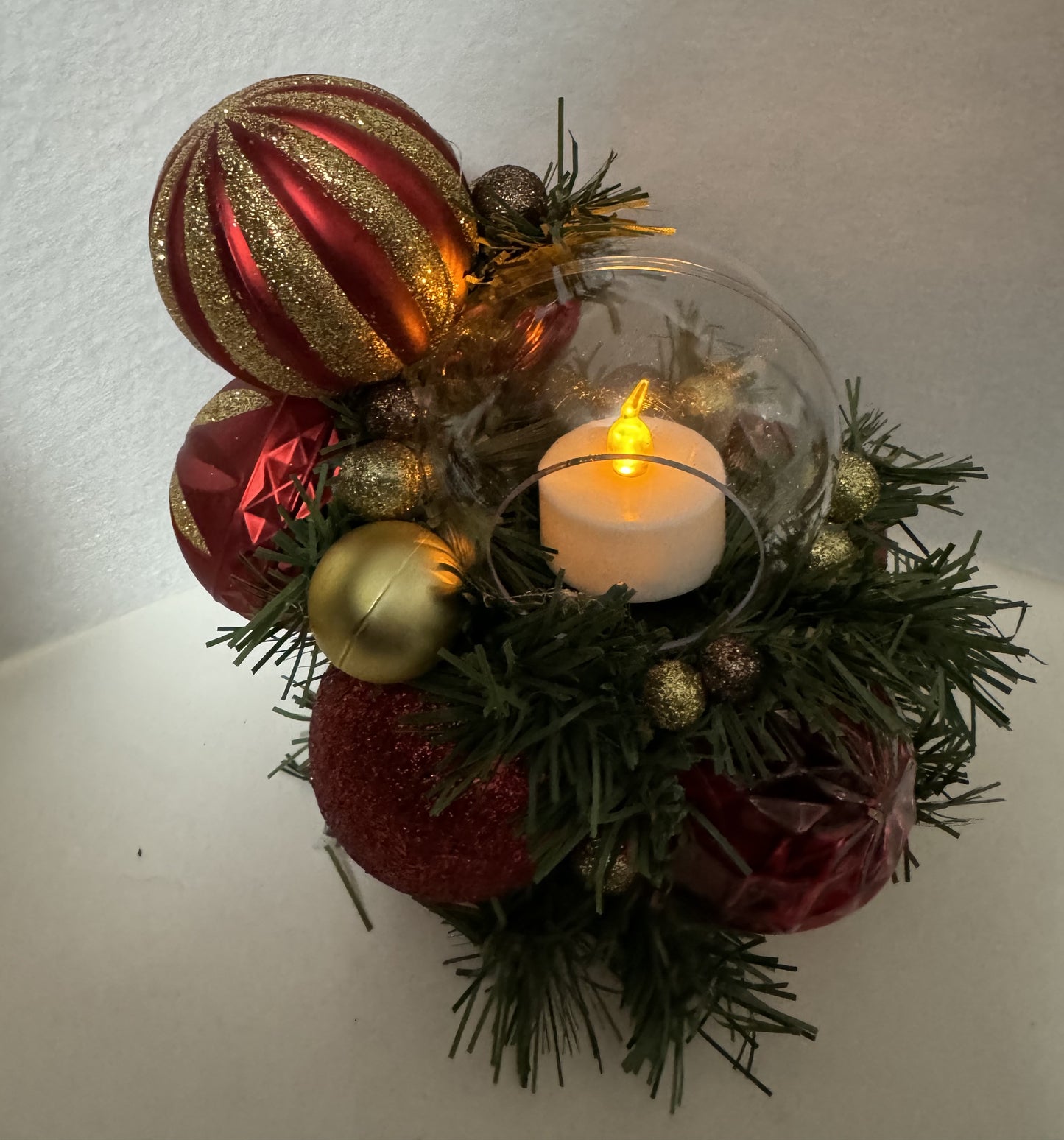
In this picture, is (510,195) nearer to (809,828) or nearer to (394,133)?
(394,133)

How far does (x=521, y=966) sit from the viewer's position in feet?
1.71

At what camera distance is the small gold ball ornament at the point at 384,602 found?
17.1 inches

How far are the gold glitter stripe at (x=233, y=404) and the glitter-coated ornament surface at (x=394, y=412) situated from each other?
47mm

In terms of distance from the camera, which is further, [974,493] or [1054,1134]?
[974,493]

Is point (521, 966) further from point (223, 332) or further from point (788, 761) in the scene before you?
point (223, 332)

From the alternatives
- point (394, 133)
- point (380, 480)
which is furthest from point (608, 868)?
point (394, 133)

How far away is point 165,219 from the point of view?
43 cm

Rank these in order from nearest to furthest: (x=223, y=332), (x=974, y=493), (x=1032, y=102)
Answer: (x=223, y=332)
(x=1032, y=102)
(x=974, y=493)

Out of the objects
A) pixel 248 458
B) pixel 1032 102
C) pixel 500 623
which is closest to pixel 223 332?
pixel 248 458

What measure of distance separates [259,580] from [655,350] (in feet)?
0.64

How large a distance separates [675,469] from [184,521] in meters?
0.21

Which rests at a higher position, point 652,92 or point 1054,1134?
point 652,92

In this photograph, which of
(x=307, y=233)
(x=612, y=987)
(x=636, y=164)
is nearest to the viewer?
(x=307, y=233)

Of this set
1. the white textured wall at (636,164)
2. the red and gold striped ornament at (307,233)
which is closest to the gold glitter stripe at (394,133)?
the red and gold striped ornament at (307,233)
